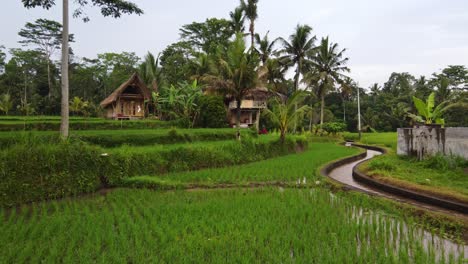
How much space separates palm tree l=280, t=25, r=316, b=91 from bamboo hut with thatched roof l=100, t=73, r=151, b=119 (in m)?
12.8

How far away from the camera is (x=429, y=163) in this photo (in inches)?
319

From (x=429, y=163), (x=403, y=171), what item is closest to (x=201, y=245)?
(x=403, y=171)

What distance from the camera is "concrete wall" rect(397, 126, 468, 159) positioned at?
25.6 ft

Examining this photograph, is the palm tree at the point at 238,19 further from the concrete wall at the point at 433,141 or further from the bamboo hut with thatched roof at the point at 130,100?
the concrete wall at the point at 433,141

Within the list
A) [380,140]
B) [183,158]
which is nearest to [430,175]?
[183,158]

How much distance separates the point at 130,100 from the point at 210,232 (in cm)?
2017

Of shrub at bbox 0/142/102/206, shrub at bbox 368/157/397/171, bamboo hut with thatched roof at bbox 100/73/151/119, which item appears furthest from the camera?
bamboo hut with thatched roof at bbox 100/73/151/119

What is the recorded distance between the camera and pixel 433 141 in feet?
28.2

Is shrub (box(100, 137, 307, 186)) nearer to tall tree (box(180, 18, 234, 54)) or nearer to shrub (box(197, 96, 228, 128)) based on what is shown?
shrub (box(197, 96, 228, 128))

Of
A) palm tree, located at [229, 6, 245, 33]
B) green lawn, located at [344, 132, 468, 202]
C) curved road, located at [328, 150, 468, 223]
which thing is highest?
palm tree, located at [229, 6, 245, 33]

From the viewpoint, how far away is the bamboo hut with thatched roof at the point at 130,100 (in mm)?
20859

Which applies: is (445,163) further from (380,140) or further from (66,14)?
(380,140)

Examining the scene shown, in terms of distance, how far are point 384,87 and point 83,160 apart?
5526 cm

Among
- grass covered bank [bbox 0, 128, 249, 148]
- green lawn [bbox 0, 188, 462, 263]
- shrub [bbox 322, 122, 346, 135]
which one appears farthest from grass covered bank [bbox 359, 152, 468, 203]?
shrub [bbox 322, 122, 346, 135]
